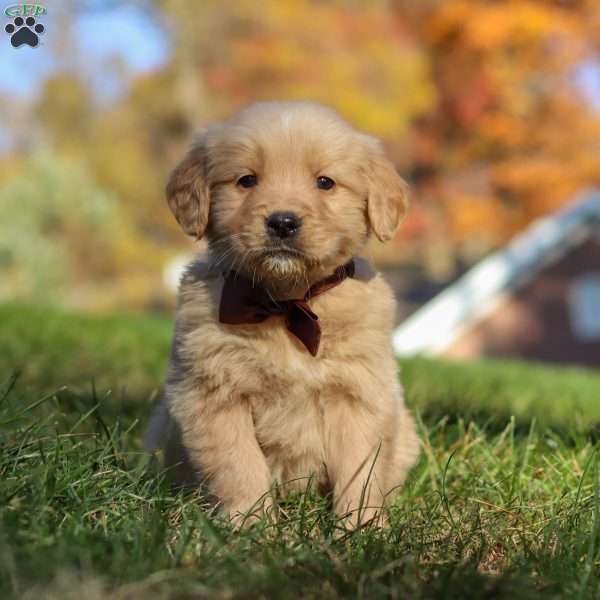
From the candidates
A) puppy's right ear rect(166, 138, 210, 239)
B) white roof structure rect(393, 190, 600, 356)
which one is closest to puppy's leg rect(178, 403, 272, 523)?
puppy's right ear rect(166, 138, 210, 239)

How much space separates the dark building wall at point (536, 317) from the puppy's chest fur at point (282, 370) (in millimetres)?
15552

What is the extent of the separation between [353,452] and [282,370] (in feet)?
1.20

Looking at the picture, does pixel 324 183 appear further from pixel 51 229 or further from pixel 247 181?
pixel 51 229

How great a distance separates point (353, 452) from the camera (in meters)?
2.97

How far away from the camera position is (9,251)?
54.6 feet

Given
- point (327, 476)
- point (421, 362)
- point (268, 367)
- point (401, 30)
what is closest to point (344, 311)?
point (268, 367)

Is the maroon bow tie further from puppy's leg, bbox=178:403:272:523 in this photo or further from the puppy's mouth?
puppy's leg, bbox=178:403:272:523

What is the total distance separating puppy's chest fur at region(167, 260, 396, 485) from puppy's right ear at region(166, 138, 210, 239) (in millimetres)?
272

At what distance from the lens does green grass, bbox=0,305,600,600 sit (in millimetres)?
1936

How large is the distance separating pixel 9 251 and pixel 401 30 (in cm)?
1121

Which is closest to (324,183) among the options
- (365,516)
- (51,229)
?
(365,516)

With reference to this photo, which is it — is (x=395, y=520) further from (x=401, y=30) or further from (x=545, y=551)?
(x=401, y=30)

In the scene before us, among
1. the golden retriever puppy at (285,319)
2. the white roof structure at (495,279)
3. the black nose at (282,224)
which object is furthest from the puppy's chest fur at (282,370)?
the white roof structure at (495,279)

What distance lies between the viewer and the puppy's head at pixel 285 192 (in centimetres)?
290
